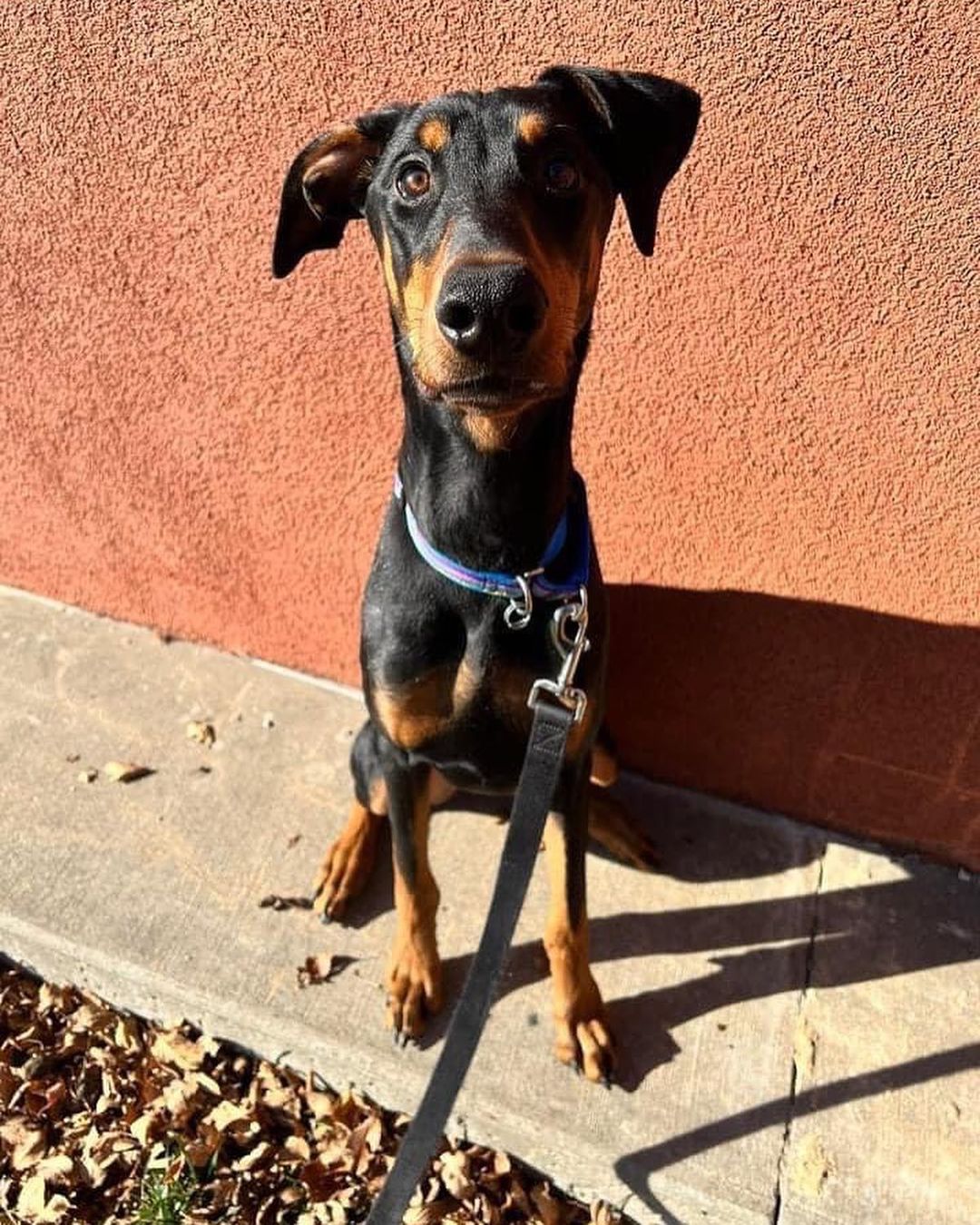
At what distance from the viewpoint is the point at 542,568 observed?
2.19 meters

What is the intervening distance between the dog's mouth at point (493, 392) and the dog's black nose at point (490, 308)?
64 millimetres

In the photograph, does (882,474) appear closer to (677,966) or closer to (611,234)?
(611,234)

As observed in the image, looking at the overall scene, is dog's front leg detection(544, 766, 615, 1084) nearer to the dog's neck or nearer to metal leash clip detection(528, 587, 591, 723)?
metal leash clip detection(528, 587, 591, 723)

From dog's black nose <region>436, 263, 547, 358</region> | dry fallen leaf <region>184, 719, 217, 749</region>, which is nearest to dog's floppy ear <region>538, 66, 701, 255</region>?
dog's black nose <region>436, 263, 547, 358</region>

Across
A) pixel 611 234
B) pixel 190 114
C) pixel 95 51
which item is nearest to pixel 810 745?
pixel 611 234

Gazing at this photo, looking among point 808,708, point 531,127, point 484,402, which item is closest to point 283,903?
point 808,708

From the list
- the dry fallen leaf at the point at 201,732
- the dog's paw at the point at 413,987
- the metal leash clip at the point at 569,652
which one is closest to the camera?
the metal leash clip at the point at 569,652

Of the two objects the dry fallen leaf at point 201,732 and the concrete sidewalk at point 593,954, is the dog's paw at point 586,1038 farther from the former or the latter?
the dry fallen leaf at point 201,732

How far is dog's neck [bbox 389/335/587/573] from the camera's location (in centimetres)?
202

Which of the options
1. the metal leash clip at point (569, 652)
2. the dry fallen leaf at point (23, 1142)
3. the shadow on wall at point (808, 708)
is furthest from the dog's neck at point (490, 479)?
the dry fallen leaf at point (23, 1142)

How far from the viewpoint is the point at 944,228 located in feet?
7.31

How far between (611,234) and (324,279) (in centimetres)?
78

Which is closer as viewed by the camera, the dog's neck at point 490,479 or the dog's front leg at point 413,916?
the dog's neck at point 490,479

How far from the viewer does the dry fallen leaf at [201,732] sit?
3.42 meters
